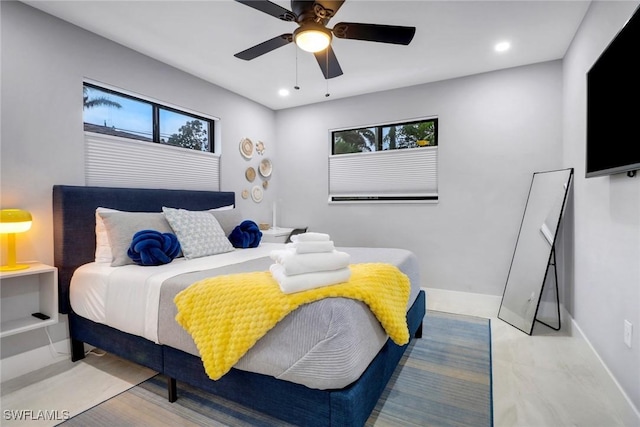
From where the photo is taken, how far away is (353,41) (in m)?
2.91

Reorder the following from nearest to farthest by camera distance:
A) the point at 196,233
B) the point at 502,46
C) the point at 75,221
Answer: the point at 75,221 < the point at 196,233 < the point at 502,46

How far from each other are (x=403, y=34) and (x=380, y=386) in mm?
2092

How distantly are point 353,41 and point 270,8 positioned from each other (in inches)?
49.9

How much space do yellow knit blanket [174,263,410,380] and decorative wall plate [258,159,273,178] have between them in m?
3.10

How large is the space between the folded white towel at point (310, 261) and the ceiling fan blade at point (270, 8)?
142 cm

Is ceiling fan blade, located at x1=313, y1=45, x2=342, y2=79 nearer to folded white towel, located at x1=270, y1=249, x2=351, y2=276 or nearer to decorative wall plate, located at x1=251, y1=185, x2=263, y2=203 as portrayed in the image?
folded white towel, located at x1=270, y1=249, x2=351, y2=276

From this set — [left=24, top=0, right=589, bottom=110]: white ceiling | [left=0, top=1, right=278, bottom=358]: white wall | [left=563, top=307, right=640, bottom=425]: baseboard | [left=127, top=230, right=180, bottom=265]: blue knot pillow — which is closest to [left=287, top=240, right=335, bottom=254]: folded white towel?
[left=127, top=230, right=180, bottom=265]: blue knot pillow

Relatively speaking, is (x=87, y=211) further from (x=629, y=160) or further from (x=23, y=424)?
(x=629, y=160)

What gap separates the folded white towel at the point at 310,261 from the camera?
4.97ft

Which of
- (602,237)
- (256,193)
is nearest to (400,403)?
(602,237)

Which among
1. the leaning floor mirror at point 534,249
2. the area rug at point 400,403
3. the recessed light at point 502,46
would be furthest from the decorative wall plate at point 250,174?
the leaning floor mirror at point 534,249

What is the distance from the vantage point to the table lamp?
204 centimetres

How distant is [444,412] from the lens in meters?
1.76

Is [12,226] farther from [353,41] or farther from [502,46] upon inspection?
[502,46]
